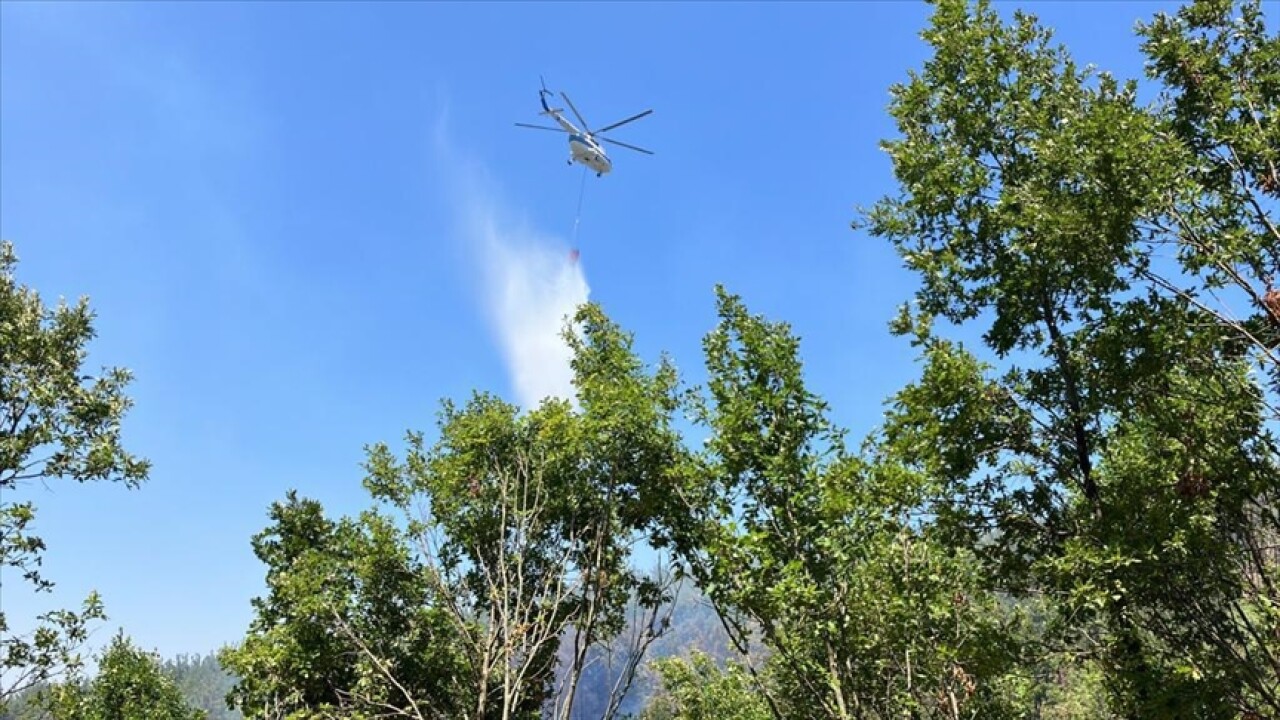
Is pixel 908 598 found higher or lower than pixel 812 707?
higher

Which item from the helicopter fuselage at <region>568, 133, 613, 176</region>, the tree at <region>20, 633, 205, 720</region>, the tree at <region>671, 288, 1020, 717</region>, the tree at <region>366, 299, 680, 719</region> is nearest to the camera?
the tree at <region>671, 288, 1020, 717</region>

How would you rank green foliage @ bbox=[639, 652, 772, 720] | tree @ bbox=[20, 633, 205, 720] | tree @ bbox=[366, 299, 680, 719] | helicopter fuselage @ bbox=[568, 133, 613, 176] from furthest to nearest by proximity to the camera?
helicopter fuselage @ bbox=[568, 133, 613, 176]
tree @ bbox=[20, 633, 205, 720]
green foliage @ bbox=[639, 652, 772, 720]
tree @ bbox=[366, 299, 680, 719]

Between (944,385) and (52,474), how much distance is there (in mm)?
14802

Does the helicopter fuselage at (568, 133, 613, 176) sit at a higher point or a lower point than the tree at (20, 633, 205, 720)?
higher

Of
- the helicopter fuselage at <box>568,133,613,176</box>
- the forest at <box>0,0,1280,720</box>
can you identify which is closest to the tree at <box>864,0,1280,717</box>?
the forest at <box>0,0,1280,720</box>

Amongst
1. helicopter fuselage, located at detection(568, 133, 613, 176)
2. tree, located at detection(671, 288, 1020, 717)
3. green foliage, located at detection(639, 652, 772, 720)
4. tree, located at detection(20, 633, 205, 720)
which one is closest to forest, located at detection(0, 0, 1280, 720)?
tree, located at detection(671, 288, 1020, 717)

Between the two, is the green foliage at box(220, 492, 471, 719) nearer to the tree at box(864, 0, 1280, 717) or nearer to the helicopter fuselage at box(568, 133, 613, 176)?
the tree at box(864, 0, 1280, 717)

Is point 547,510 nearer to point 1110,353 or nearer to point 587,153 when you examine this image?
point 1110,353

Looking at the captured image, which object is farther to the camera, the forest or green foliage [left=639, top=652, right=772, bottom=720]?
green foliage [left=639, top=652, right=772, bottom=720]

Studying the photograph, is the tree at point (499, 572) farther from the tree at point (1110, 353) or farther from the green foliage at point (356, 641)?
the tree at point (1110, 353)

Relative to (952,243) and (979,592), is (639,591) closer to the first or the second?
(979,592)

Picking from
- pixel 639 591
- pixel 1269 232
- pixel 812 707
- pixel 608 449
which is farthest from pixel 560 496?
pixel 1269 232

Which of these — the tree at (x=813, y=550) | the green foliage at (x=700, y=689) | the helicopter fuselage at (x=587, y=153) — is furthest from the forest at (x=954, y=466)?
the helicopter fuselage at (x=587, y=153)

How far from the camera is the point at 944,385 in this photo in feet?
30.8
